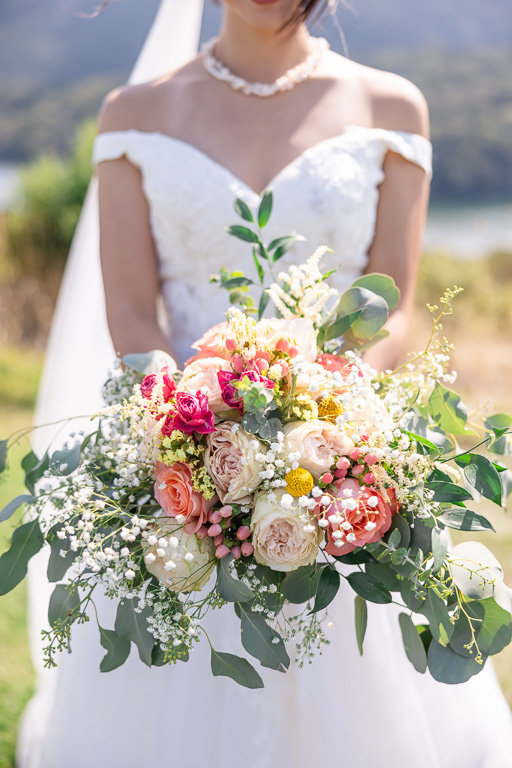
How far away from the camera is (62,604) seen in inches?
58.6

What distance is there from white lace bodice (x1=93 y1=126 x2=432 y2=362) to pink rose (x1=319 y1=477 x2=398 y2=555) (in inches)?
Answer: 38.6

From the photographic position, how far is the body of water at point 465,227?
9.23m

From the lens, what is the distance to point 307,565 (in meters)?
1.43

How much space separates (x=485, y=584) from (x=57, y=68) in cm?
1388

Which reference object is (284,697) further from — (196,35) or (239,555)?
(196,35)

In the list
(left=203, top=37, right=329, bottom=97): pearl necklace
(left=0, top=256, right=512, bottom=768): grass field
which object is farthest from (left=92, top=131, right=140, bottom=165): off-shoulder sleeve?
(left=0, top=256, right=512, bottom=768): grass field

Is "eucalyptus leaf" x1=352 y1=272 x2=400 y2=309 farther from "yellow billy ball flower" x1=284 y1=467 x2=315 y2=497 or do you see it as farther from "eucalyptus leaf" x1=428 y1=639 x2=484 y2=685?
"eucalyptus leaf" x1=428 y1=639 x2=484 y2=685

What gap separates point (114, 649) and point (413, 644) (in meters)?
0.61

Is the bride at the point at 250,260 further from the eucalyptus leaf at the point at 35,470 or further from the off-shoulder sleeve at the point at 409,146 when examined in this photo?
the eucalyptus leaf at the point at 35,470

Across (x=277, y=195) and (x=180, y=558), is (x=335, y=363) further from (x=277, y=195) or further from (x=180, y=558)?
(x=277, y=195)

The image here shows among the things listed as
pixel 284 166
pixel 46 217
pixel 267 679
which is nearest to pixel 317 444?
pixel 267 679

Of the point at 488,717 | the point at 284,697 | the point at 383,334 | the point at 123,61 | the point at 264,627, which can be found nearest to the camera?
the point at 264,627

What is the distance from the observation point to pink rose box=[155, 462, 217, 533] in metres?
1.35

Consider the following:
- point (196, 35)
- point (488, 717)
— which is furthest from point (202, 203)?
point (488, 717)
